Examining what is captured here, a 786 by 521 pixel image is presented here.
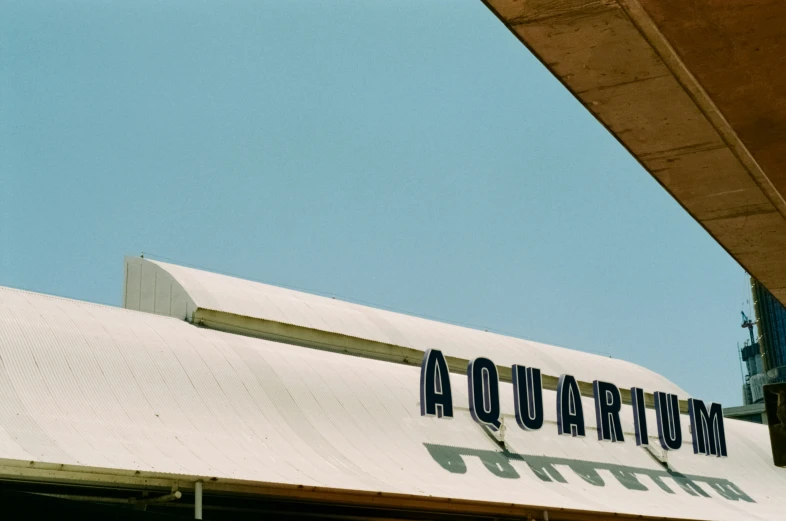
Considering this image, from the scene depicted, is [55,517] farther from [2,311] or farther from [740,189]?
[2,311]

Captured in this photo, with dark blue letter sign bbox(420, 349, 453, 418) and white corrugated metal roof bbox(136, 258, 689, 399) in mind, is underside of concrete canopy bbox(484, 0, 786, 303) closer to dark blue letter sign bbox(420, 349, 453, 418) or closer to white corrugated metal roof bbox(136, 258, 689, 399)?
dark blue letter sign bbox(420, 349, 453, 418)

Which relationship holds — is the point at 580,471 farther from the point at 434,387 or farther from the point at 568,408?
the point at 434,387

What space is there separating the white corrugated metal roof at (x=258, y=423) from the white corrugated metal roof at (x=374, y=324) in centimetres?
443

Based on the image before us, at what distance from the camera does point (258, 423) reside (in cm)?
2525

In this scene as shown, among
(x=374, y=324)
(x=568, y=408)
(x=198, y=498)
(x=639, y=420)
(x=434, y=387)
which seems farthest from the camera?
(x=374, y=324)

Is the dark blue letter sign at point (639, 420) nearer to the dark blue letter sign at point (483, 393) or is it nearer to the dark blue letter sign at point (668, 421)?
the dark blue letter sign at point (668, 421)

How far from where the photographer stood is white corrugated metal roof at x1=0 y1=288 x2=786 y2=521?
69.5 ft

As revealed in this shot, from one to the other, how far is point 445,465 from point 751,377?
454 ft

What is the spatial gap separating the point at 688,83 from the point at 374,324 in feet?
107

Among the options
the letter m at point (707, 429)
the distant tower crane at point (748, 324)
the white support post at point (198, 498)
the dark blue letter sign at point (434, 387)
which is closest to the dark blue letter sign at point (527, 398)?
the dark blue letter sign at point (434, 387)

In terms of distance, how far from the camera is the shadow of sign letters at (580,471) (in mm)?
29531

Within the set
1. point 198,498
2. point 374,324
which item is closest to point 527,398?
point 374,324

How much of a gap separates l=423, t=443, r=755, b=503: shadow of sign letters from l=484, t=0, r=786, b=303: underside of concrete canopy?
18403 millimetres

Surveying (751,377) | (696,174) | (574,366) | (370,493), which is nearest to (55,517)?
(696,174)
